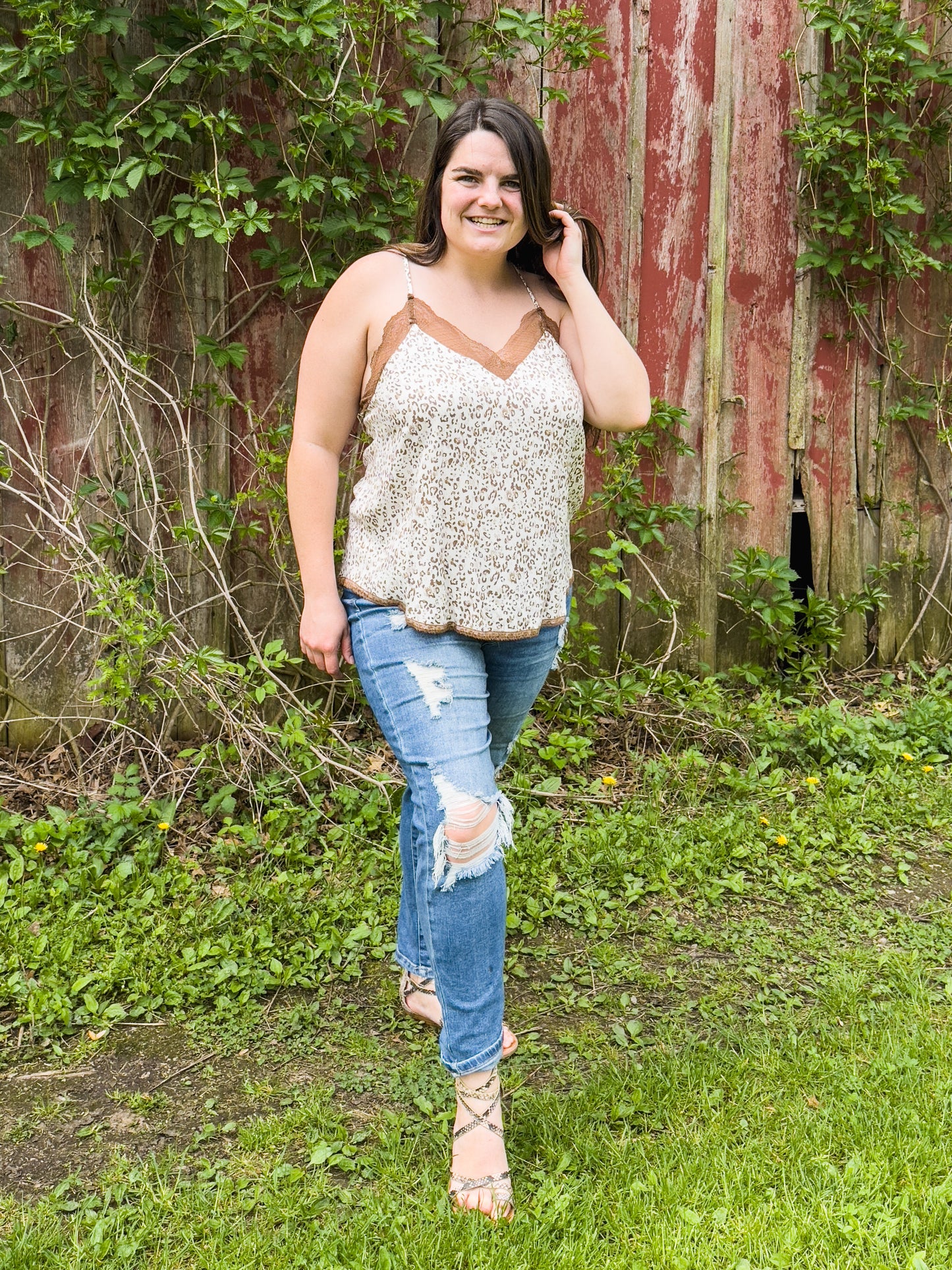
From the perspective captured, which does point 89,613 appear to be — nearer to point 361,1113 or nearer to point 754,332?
point 361,1113

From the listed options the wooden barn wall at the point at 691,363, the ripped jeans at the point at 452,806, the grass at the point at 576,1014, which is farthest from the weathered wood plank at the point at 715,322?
the ripped jeans at the point at 452,806

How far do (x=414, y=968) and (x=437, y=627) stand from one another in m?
0.94

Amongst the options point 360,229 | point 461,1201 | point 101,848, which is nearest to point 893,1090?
point 461,1201

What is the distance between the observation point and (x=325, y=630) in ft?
6.97

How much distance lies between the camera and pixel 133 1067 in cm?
235

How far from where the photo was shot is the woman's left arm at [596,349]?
2.10m

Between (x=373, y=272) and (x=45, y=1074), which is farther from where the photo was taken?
(x=45, y=1074)

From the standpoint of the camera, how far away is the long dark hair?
2002mm

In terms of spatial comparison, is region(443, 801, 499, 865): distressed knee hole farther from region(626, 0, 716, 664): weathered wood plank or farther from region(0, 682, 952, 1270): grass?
region(626, 0, 716, 664): weathered wood plank

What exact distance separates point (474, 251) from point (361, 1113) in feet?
5.67

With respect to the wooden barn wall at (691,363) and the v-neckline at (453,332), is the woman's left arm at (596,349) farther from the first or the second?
the wooden barn wall at (691,363)

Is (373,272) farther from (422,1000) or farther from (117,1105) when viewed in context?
(117,1105)

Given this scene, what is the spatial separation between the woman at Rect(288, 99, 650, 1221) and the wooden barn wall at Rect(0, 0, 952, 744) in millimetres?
1508

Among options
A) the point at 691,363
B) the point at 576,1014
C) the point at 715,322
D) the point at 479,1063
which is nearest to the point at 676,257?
the point at 715,322
